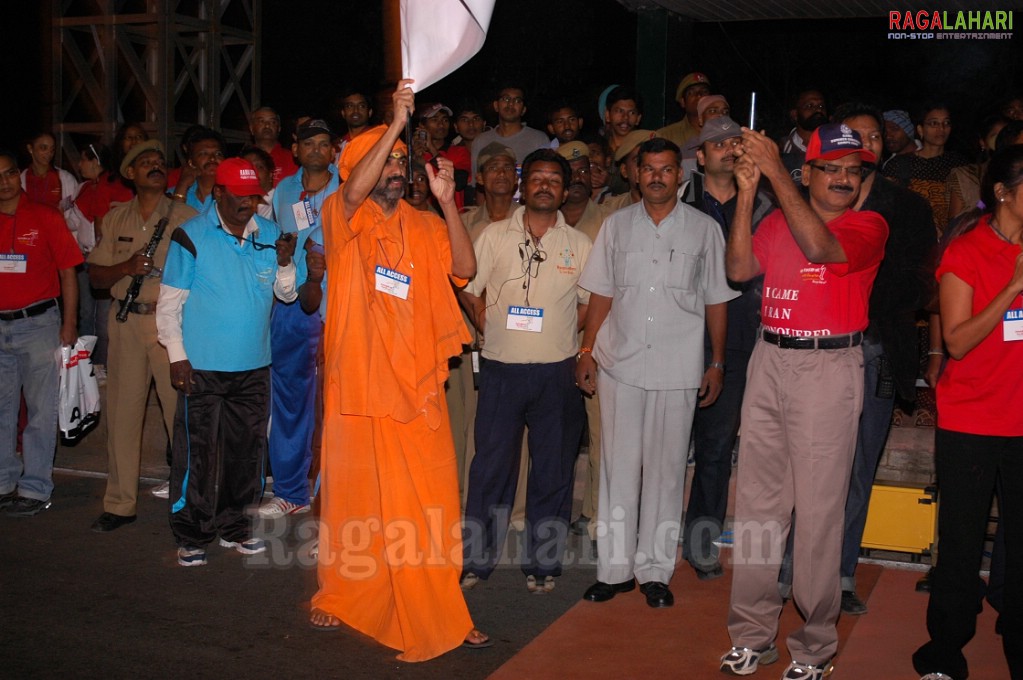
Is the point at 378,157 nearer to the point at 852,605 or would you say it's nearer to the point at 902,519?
the point at 852,605

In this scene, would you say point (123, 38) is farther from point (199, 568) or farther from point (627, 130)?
point (199, 568)

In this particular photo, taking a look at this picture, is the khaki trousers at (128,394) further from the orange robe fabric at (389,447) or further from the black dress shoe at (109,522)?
the orange robe fabric at (389,447)

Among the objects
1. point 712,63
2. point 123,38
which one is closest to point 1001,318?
point 123,38

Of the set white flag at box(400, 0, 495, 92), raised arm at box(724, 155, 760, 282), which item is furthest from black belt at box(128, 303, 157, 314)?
raised arm at box(724, 155, 760, 282)

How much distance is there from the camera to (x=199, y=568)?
264 inches


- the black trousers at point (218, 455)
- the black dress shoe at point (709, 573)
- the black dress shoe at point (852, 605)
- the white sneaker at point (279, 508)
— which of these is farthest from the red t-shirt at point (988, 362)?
the white sneaker at point (279, 508)

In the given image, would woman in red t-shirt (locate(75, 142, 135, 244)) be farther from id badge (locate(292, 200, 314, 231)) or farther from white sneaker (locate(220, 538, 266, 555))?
white sneaker (locate(220, 538, 266, 555))

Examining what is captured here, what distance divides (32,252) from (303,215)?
1.79m

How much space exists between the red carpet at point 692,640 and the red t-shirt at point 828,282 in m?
1.56

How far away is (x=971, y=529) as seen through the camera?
194 inches

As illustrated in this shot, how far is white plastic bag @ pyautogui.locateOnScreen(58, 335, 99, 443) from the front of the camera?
7934 mm

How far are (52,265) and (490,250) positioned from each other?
3.21 meters

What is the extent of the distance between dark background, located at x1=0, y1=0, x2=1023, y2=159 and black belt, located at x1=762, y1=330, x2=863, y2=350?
6099mm

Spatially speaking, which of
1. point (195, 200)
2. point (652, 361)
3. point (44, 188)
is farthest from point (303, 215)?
point (44, 188)
